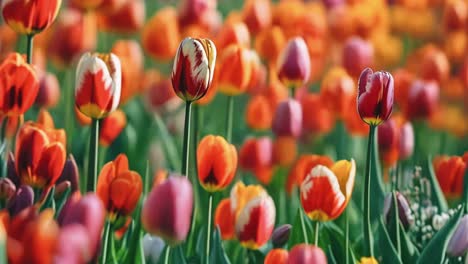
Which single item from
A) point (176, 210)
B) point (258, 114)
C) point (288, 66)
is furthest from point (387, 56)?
point (176, 210)

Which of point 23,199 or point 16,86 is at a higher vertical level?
point 16,86

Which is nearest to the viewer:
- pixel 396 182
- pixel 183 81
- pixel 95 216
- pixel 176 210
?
pixel 95 216

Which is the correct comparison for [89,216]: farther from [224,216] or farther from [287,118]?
[287,118]

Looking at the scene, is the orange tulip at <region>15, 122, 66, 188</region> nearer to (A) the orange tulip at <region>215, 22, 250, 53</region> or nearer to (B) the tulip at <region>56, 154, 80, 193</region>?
(B) the tulip at <region>56, 154, 80, 193</region>

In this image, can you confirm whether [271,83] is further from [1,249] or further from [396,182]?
[1,249]

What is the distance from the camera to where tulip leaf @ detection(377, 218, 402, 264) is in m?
2.23

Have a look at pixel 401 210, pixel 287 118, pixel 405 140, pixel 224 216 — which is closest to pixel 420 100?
pixel 405 140

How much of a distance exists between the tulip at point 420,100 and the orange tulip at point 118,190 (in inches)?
60.4

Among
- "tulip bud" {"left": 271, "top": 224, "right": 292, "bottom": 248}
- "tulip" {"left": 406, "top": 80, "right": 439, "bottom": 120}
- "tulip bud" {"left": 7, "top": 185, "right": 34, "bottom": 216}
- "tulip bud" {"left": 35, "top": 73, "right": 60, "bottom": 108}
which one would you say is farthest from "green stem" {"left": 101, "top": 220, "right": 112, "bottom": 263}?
"tulip" {"left": 406, "top": 80, "right": 439, "bottom": 120}

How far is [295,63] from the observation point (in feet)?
9.39

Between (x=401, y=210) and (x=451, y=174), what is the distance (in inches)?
12.1

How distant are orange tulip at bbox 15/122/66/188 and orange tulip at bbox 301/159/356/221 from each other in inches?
21.2

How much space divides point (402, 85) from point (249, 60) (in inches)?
36.8

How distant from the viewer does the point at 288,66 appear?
2.88m
